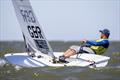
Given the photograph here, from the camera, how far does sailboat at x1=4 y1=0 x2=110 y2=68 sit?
16.5 metres

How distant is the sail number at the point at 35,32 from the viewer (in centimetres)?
1700

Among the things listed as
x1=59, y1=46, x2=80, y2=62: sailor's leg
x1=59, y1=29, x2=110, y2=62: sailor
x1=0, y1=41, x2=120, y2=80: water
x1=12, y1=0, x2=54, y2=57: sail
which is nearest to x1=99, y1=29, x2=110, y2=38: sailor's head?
x1=59, y1=29, x2=110, y2=62: sailor

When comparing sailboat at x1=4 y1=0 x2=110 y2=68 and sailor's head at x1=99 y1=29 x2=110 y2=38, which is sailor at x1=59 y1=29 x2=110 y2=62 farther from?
sailboat at x1=4 y1=0 x2=110 y2=68

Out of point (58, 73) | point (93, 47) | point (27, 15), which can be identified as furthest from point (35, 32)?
point (58, 73)

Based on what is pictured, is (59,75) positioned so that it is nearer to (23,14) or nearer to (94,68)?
(94,68)

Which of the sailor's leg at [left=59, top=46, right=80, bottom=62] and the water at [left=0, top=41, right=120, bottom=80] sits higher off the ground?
the sailor's leg at [left=59, top=46, right=80, bottom=62]

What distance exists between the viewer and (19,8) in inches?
661

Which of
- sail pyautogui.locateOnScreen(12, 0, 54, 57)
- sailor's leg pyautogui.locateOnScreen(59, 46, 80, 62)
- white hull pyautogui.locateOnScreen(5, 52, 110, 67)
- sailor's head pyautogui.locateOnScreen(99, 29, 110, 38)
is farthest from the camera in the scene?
sailor's head pyautogui.locateOnScreen(99, 29, 110, 38)

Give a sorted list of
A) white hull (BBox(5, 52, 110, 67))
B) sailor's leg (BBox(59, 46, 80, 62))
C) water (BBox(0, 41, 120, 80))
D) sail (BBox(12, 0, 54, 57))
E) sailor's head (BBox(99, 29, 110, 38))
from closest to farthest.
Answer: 1. water (BBox(0, 41, 120, 80))
2. white hull (BBox(5, 52, 110, 67))
3. sailor's leg (BBox(59, 46, 80, 62))
4. sail (BBox(12, 0, 54, 57))
5. sailor's head (BBox(99, 29, 110, 38))

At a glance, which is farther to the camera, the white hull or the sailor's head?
the sailor's head

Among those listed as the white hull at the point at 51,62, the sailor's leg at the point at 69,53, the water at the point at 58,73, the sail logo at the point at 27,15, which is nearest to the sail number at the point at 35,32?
the sail logo at the point at 27,15

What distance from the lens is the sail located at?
1684 cm

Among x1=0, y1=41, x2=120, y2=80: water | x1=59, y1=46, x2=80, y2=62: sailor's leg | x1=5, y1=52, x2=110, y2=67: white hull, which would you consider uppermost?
x1=59, y1=46, x2=80, y2=62: sailor's leg

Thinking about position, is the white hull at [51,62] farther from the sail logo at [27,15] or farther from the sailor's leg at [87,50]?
the sail logo at [27,15]
